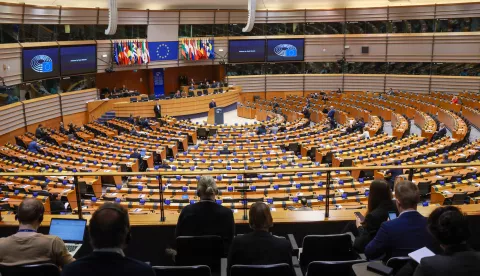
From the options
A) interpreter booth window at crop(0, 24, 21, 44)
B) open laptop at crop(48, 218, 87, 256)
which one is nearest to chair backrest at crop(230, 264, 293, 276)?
open laptop at crop(48, 218, 87, 256)

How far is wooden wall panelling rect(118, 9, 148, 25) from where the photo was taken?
27891mm

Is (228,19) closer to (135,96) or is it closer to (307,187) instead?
(135,96)

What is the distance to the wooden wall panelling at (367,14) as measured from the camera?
31062 millimetres

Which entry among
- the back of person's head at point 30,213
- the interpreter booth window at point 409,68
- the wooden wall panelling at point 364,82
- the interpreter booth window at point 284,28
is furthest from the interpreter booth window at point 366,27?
the back of person's head at point 30,213

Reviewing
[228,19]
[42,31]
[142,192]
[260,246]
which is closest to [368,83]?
[228,19]

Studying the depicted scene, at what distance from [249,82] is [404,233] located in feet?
98.1

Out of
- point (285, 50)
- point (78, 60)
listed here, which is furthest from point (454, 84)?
point (78, 60)

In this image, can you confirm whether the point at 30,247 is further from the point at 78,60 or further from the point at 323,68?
the point at 323,68

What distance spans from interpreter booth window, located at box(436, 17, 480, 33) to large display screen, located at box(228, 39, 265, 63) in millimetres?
12021

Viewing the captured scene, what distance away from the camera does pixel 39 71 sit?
75.2 feet

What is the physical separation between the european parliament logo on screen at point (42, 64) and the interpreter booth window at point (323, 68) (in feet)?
59.6

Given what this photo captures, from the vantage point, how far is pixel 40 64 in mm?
22953

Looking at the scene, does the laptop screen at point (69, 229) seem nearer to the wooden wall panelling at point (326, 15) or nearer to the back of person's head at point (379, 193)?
the back of person's head at point (379, 193)

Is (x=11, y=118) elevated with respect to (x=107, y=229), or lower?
lower
